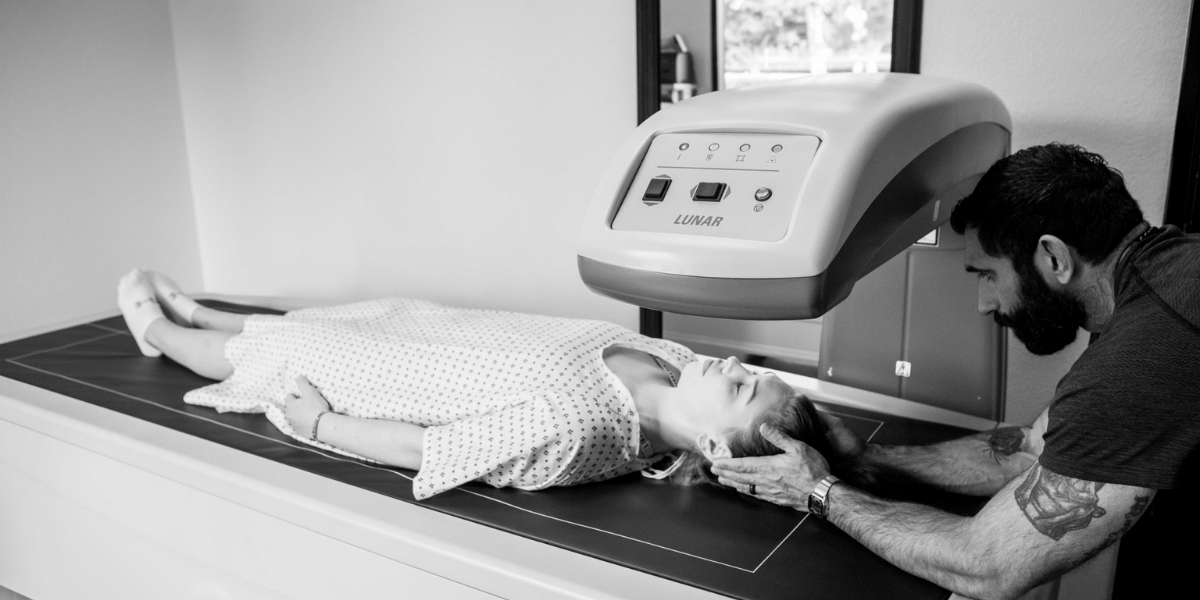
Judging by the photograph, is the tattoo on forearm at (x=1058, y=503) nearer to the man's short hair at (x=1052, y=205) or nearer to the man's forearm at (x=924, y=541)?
the man's forearm at (x=924, y=541)

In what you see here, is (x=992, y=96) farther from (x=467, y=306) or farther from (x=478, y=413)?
(x=467, y=306)

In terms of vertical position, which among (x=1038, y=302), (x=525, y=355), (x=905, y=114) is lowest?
(x=525, y=355)

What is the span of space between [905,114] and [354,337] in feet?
4.61

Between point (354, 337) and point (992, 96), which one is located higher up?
point (992, 96)

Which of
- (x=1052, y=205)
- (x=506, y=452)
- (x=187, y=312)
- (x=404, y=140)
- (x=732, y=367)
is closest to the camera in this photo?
(x=1052, y=205)

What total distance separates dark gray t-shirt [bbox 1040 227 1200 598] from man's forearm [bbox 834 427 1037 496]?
413mm

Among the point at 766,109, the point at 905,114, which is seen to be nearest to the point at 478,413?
the point at 766,109

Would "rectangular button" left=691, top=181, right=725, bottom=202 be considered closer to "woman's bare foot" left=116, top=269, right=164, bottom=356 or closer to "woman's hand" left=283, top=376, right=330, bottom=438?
"woman's hand" left=283, top=376, right=330, bottom=438

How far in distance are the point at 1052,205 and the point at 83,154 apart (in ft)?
11.3

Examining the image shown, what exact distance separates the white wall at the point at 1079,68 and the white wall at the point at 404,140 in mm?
908

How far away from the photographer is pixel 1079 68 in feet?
6.02

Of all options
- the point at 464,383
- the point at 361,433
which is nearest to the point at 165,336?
the point at 361,433

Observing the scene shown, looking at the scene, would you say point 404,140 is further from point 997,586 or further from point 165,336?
point 997,586

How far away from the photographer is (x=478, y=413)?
1.76 meters
